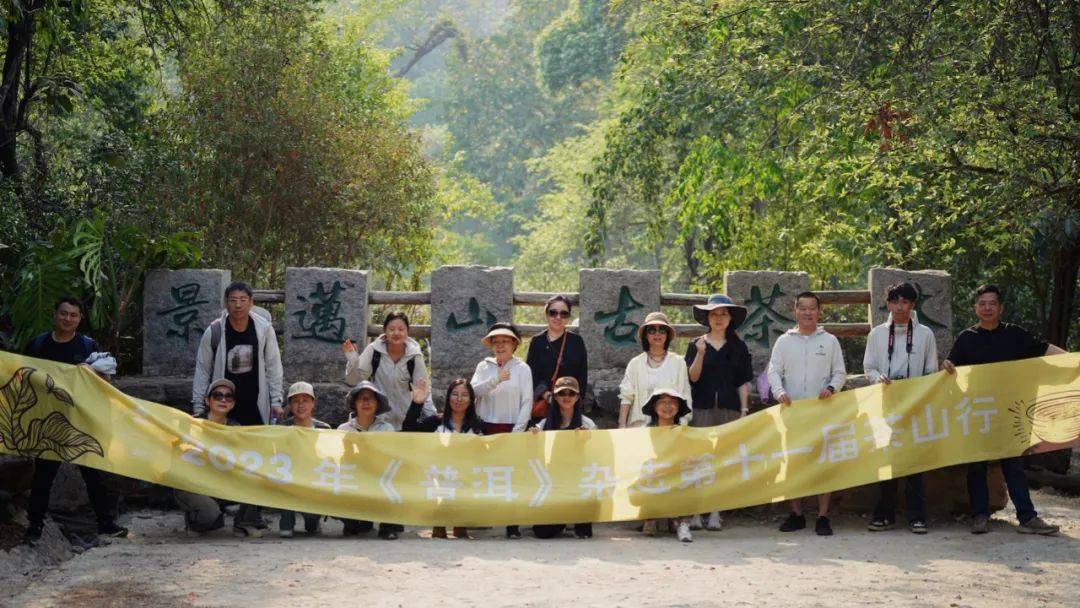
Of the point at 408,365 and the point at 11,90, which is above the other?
the point at 11,90

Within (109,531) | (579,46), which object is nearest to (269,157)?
(109,531)

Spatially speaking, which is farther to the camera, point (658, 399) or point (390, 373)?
point (390, 373)

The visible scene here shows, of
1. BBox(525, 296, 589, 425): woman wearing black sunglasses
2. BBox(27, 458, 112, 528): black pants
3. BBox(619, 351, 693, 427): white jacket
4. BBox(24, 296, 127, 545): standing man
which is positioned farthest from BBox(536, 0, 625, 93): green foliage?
BBox(27, 458, 112, 528): black pants

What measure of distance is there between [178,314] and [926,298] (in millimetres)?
5900

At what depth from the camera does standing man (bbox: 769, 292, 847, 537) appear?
8.76m

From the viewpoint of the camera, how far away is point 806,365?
877 centimetres

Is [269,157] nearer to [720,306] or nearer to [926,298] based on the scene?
[720,306]

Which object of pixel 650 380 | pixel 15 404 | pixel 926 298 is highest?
pixel 926 298

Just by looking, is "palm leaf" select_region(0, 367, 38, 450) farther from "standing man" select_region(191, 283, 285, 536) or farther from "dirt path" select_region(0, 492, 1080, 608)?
"standing man" select_region(191, 283, 285, 536)

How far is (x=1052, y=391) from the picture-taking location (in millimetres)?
8445

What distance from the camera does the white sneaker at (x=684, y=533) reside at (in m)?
8.38

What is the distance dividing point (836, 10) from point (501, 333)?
5.02 m

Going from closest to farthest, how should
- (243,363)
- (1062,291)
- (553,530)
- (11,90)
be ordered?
1. (553,530)
2. (243,363)
3. (11,90)
4. (1062,291)

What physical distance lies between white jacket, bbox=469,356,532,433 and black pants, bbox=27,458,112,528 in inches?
96.2
